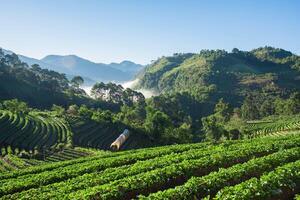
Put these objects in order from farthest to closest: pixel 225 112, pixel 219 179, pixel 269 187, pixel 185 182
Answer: pixel 225 112 < pixel 185 182 < pixel 219 179 < pixel 269 187

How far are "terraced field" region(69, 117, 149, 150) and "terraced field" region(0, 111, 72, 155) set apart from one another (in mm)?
3068

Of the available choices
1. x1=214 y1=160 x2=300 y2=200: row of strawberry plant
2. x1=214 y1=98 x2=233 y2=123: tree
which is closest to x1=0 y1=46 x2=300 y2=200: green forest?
x1=214 y1=160 x2=300 y2=200: row of strawberry plant

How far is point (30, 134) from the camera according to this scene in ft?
265

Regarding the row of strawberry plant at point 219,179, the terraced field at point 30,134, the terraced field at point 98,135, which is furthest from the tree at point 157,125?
the row of strawberry plant at point 219,179

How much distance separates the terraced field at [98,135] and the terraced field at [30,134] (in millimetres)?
3068

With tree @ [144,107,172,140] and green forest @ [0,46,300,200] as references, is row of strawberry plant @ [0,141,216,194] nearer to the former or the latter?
green forest @ [0,46,300,200]

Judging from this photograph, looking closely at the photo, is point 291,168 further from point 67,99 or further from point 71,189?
point 67,99

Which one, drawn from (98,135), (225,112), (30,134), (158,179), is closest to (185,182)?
(158,179)

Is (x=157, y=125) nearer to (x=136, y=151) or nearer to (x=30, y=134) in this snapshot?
(x=30, y=134)

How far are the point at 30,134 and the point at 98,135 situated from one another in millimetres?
19839

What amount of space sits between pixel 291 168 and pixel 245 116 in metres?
138

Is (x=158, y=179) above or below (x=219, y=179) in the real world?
below

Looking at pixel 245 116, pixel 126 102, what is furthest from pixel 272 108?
pixel 126 102

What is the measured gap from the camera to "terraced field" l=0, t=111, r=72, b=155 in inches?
2896
